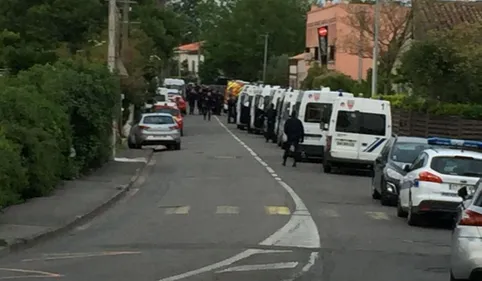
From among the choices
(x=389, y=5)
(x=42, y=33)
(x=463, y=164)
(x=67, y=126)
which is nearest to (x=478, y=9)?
(x=389, y=5)

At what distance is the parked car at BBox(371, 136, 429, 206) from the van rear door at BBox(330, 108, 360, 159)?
24.8 ft

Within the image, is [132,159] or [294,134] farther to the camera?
[132,159]

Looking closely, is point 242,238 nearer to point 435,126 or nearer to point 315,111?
point 315,111

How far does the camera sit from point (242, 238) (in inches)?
682

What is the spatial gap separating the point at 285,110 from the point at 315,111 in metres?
6.12

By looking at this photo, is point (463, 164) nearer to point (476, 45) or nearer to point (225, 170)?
point (225, 170)

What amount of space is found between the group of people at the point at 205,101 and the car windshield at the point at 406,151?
2106 inches

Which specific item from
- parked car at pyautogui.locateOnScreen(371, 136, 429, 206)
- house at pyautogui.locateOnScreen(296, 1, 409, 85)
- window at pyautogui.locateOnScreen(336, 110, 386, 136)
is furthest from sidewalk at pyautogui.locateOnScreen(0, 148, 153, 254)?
house at pyautogui.locateOnScreen(296, 1, 409, 85)

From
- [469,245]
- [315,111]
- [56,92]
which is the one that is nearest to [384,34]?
[315,111]

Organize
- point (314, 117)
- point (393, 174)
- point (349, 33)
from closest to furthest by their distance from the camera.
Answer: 1. point (393, 174)
2. point (314, 117)
3. point (349, 33)

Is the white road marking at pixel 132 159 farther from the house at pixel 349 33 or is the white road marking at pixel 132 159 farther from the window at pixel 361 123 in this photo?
the house at pixel 349 33

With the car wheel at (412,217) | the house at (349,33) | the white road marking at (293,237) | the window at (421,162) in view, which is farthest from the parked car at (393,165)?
the house at (349,33)

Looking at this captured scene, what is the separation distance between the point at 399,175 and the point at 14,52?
27737 mm

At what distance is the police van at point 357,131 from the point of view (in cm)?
3378
